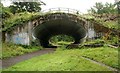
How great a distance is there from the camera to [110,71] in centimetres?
1234

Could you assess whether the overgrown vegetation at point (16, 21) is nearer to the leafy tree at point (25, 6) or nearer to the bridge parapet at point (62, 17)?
the bridge parapet at point (62, 17)

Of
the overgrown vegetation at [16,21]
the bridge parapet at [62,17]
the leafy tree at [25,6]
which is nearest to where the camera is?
the overgrown vegetation at [16,21]

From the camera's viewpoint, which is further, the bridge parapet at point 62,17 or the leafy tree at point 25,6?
the leafy tree at point 25,6

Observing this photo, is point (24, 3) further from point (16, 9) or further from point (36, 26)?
point (36, 26)

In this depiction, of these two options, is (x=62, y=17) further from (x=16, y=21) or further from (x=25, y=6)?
(x=25, y=6)

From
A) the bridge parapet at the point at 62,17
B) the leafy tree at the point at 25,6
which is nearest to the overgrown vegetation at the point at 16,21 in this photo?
the bridge parapet at the point at 62,17

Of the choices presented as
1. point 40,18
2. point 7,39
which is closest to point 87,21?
point 40,18

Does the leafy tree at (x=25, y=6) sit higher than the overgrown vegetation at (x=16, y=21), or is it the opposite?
the leafy tree at (x=25, y=6)

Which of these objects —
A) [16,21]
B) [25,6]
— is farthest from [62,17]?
[25,6]

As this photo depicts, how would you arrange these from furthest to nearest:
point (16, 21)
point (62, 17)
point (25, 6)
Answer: point (25, 6) → point (62, 17) → point (16, 21)

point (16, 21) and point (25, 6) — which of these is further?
point (25, 6)

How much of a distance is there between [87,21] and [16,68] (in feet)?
55.1

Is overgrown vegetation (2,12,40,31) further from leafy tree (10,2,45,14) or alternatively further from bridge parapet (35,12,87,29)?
leafy tree (10,2,45,14)

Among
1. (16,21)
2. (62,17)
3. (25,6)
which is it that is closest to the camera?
(16,21)
